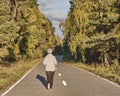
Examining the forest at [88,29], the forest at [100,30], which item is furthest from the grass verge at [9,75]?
the forest at [100,30]

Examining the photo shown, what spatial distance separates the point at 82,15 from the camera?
45188mm

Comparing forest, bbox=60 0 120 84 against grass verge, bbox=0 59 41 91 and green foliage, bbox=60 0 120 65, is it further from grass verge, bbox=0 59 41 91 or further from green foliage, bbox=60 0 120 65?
grass verge, bbox=0 59 41 91

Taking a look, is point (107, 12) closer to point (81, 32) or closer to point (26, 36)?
point (81, 32)

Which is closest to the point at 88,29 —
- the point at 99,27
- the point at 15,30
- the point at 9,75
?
the point at 99,27

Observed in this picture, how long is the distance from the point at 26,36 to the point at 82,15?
49.9 feet

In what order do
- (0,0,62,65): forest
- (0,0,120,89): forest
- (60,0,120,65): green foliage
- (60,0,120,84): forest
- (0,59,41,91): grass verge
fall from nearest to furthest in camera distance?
(0,59,41,91): grass verge → (0,0,62,65): forest → (0,0,120,89): forest → (60,0,120,84): forest → (60,0,120,65): green foliage

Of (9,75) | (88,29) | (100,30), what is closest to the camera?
(9,75)

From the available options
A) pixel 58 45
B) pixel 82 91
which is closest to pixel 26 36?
pixel 82 91

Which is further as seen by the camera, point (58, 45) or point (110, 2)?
point (58, 45)

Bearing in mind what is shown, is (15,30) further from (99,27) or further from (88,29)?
(88,29)

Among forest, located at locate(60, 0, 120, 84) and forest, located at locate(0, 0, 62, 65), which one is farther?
forest, located at locate(60, 0, 120, 84)

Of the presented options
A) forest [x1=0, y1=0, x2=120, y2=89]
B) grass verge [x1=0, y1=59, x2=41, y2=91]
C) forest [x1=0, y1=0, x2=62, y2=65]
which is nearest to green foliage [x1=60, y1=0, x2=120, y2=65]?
forest [x1=0, y1=0, x2=120, y2=89]

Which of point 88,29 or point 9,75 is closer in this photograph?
point 9,75

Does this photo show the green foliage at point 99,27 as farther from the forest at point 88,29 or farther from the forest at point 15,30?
the forest at point 15,30
